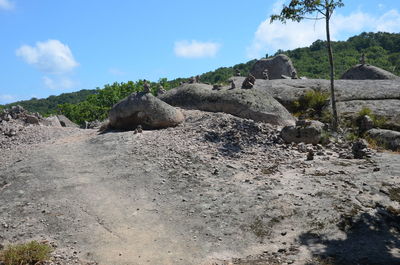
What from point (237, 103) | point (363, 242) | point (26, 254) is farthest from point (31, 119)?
point (363, 242)

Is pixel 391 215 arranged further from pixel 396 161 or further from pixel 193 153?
pixel 193 153

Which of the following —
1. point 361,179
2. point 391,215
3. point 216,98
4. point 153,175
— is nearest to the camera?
point 391,215

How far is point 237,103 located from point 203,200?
7.43 m

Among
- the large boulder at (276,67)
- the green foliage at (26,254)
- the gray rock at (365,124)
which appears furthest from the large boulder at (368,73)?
the green foliage at (26,254)

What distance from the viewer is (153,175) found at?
39.1 ft

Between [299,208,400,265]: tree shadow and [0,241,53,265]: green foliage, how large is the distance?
557 centimetres

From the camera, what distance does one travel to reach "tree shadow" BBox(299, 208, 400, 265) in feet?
25.2

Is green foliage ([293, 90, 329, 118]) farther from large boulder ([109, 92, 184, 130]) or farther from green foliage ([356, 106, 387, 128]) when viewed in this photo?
large boulder ([109, 92, 184, 130])

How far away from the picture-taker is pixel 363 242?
8.33 metres

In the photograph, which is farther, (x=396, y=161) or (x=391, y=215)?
(x=396, y=161)

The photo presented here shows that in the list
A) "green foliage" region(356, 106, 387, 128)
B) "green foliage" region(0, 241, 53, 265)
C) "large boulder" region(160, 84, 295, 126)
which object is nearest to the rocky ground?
"green foliage" region(0, 241, 53, 265)

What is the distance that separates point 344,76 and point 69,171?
23.3m

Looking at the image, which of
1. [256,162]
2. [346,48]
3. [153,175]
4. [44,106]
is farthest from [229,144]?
[44,106]

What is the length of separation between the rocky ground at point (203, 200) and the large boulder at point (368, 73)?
1476 cm
